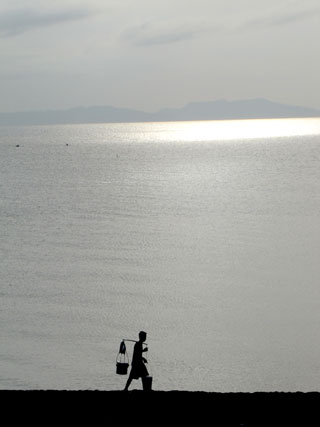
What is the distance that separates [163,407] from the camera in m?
16.4

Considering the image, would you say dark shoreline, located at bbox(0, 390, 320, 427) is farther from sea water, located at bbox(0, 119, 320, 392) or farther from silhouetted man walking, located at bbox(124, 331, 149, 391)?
sea water, located at bbox(0, 119, 320, 392)

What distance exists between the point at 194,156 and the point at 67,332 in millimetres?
166439

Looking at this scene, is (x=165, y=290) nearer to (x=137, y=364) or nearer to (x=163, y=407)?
(x=137, y=364)

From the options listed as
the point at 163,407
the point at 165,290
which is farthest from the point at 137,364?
the point at 165,290

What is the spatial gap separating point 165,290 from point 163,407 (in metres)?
26.6

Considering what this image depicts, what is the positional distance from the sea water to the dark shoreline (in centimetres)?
1048

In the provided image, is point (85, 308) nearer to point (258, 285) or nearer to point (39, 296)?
point (39, 296)

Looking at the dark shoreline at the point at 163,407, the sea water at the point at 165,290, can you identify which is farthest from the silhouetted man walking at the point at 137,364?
the sea water at the point at 165,290

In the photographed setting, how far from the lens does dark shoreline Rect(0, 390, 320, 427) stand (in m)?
15.7

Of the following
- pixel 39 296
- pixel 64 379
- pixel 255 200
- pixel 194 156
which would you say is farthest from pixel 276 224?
pixel 194 156

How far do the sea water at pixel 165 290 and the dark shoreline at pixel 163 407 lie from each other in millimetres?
10479

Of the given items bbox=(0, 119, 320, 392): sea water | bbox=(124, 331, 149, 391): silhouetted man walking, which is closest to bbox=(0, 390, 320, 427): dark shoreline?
bbox=(124, 331, 149, 391): silhouetted man walking

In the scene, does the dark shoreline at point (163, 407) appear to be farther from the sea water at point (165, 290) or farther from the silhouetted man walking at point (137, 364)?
the sea water at point (165, 290)

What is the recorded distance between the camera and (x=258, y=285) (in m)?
45.0
